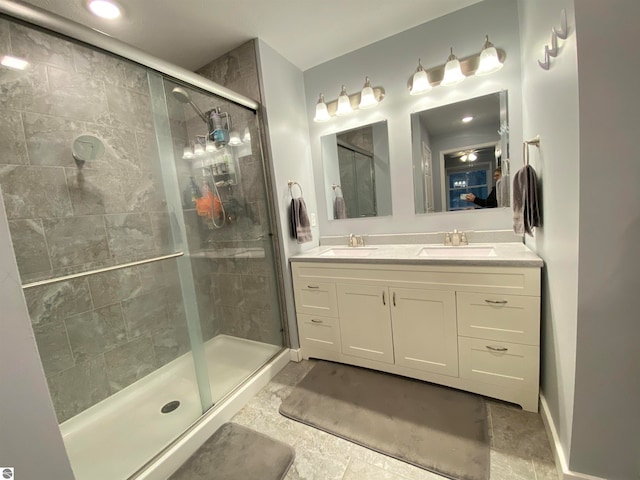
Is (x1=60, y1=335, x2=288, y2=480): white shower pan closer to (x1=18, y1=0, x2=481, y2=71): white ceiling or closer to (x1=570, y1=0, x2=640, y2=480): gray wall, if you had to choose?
(x1=570, y1=0, x2=640, y2=480): gray wall

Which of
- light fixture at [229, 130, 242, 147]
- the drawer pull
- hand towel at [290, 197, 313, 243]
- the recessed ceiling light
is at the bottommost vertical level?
the drawer pull

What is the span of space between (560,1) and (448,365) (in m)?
1.78

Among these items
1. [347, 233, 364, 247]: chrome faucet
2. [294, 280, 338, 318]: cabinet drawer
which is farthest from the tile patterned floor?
[347, 233, 364, 247]: chrome faucet

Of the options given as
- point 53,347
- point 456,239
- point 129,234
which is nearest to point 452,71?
point 456,239

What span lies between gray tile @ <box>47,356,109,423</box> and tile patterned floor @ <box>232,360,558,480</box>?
0.99 meters

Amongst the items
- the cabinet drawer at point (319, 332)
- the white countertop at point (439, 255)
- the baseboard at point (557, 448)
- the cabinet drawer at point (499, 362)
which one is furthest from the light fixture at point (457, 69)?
the baseboard at point (557, 448)

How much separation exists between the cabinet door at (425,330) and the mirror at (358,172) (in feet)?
2.68

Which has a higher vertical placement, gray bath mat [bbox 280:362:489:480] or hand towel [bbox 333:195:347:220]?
hand towel [bbox 333:195:347:220]

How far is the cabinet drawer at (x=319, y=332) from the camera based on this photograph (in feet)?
6.51

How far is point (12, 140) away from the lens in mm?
1444

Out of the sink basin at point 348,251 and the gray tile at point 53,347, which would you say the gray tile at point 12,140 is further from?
the sink basin at point 348,251

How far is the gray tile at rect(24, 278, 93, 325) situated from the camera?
1.51 metres

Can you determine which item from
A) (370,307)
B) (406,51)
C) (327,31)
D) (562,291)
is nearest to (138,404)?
(370,307)

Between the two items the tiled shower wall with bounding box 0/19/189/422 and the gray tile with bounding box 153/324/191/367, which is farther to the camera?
the gray tile with bounding box 153/324/191/367
